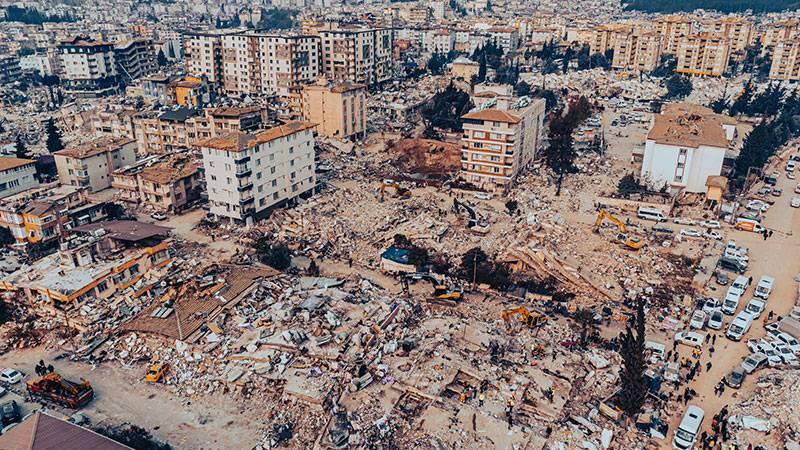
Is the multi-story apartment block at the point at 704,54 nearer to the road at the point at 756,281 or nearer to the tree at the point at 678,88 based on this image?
the tree at the point at 678,88

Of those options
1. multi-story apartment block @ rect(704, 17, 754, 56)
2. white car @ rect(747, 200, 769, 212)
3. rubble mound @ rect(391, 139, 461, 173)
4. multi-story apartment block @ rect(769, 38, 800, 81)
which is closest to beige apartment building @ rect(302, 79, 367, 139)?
rubble mound @ rect(391, 139, 461, 173)

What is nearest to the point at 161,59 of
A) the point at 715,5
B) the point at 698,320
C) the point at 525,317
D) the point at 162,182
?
the point at 162,182

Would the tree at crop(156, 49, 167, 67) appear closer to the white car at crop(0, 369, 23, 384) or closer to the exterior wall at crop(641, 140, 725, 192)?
the exterior wall at crop(641, 140, 725, 192)

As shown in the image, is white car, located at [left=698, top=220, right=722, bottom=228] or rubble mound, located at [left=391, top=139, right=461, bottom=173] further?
rubble mound, located at [left=391, top=139, right=461, bottom=173]

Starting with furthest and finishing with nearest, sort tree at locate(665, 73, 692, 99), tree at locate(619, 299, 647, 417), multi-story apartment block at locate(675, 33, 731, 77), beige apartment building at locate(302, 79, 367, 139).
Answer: multi-story apartment block at locate(675, 33, 731, 77) < tree at locate(665, 73, 692, 99) < beige apartment building at locate(302, 79, 367, 139) < tree at locate(619, 299, 647, 417)

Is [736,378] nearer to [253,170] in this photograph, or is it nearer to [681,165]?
[681,165]

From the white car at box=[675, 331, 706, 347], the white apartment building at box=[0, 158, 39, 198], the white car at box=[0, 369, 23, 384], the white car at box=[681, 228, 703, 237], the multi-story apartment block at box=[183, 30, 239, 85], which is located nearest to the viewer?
the white car at box=[0, 369, 23, 384]

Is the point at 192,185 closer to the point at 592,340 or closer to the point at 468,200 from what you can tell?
the point at 468,200
